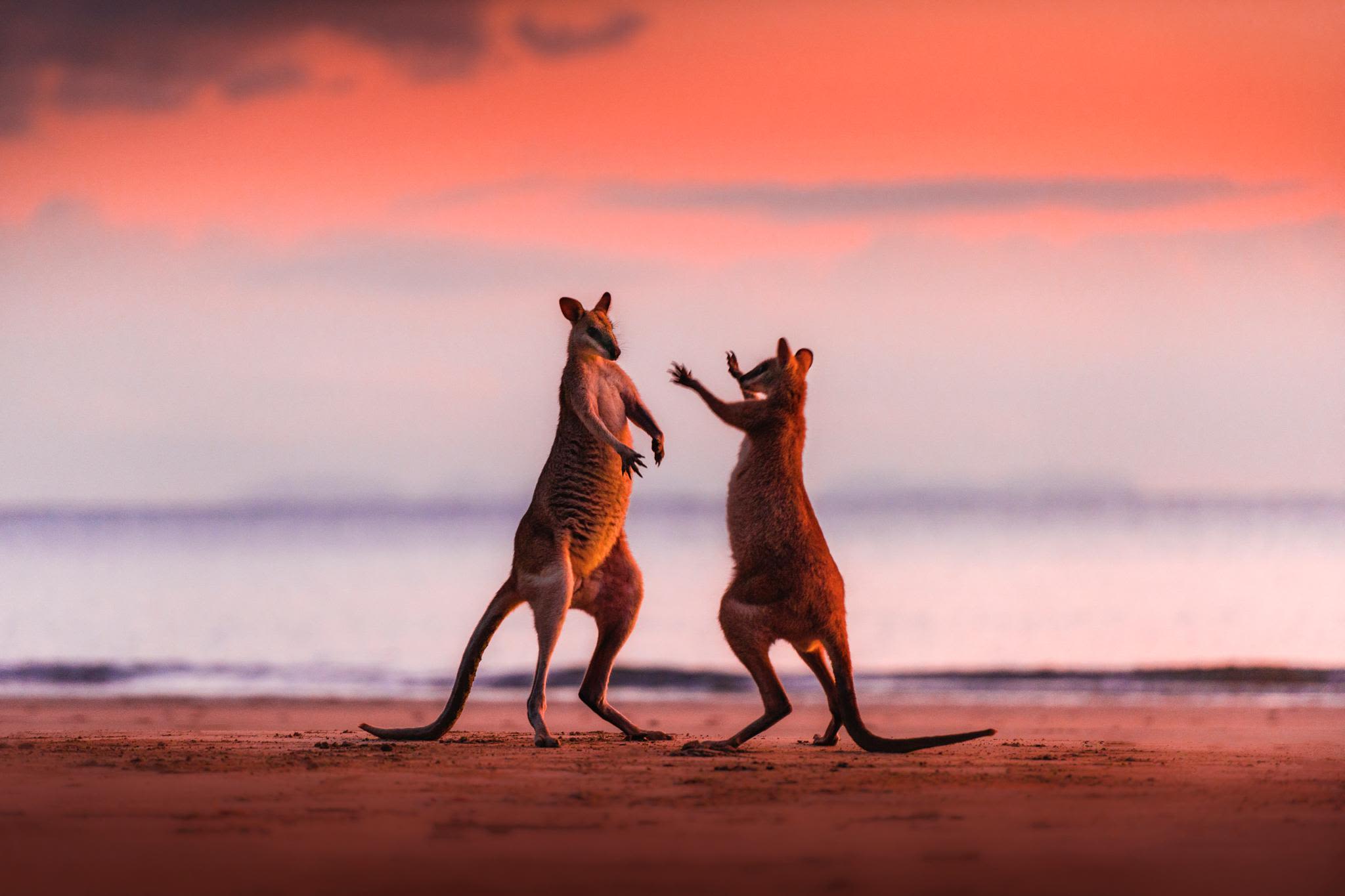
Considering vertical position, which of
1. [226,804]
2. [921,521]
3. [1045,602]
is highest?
[921,521]

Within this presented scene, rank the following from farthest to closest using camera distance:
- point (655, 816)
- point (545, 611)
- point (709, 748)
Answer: point (545, 611)
point (709, 748)
point (655, 816)

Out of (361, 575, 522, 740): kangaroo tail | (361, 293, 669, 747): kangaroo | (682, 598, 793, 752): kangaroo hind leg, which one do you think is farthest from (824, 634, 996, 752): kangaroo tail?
(361, 575, 522, 740): kangaroo tail

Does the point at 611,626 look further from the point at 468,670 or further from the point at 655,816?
Answer: the point at 655,816

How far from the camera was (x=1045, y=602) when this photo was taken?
2395 centimetres

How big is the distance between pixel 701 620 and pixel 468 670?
12211mm

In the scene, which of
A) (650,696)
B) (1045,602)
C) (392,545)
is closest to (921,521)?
(392,545)

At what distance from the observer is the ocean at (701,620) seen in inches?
624

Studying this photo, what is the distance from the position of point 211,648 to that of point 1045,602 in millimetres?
12184

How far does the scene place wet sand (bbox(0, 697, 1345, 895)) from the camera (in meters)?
6.04

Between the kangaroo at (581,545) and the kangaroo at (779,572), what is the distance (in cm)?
80

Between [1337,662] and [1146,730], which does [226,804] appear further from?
[1337,662]

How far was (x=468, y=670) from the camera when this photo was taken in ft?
30.9

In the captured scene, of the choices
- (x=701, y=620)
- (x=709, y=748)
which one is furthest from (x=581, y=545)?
(x=701, y=620)

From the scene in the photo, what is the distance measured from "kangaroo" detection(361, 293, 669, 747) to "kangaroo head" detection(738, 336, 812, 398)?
28.2 inches
